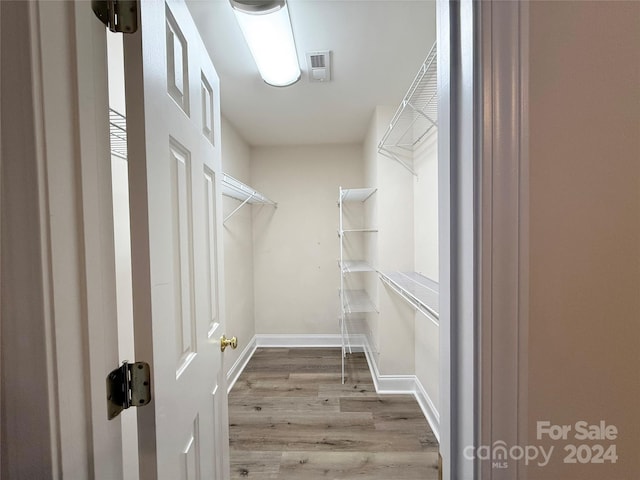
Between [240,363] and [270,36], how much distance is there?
264 cm

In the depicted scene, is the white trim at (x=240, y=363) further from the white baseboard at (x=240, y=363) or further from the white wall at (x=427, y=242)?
the white wall at (x=427, y=242)

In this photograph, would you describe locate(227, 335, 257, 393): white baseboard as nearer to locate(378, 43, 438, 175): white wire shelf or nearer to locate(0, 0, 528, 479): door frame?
locate(0, 0, 528, 479): door frame

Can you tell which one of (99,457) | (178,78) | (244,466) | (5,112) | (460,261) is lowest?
(244,466)

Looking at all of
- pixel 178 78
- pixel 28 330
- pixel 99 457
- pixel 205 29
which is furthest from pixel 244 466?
pixel 205 29

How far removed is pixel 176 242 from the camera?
736mm

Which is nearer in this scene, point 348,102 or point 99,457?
point 99,457

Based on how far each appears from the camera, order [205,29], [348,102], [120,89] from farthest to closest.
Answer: [348,102] → [205,29] → [120,89]

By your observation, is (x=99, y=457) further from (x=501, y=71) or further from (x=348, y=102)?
(x=348, y=102)

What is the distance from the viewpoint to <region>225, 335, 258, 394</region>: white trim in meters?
2.42

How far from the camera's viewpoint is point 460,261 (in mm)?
509

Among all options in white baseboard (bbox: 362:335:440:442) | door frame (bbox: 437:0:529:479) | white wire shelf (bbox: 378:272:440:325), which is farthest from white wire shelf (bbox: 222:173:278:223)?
white baseboard (bbox: 362:335:440:442)

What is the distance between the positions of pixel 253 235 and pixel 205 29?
7.00 feet

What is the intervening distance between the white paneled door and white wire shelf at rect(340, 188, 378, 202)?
1614mm

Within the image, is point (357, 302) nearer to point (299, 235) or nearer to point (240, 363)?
point (299, 235)
